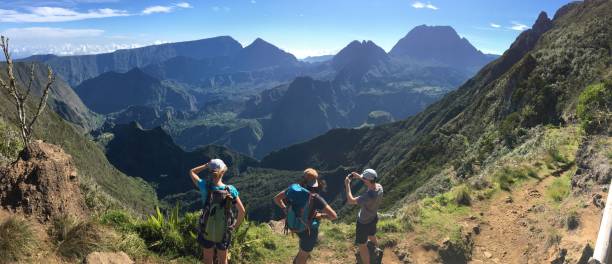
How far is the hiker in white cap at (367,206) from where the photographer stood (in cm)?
1070

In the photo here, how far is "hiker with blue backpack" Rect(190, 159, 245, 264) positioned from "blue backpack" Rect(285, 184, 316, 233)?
1.28 m

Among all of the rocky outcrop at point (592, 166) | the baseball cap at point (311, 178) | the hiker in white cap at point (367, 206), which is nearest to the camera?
the baseball cap at point (311, 178)

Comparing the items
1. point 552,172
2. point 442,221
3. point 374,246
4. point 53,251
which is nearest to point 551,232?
point 442,221

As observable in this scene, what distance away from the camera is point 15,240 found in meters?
7.39

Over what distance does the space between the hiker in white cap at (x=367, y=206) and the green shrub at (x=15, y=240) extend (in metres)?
7.38

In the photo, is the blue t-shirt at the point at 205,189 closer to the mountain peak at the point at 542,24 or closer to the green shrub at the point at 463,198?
the green shrub at the point at 463,198

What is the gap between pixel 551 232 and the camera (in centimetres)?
1242

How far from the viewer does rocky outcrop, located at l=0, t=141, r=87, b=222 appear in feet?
27.7

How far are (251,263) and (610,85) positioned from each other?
→ 22966 millimetres

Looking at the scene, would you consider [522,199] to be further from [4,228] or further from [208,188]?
[4,228]

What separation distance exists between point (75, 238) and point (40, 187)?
4.93ft

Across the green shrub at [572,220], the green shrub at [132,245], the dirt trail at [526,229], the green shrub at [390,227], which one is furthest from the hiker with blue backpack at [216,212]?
the green shrub at [572,220]

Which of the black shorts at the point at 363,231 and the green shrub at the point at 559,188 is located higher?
the green shrub at the point at 559,188

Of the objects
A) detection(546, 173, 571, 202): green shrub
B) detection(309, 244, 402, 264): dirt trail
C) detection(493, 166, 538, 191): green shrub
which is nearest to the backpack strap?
detection(309, 244, 402, 264): dirt trail
